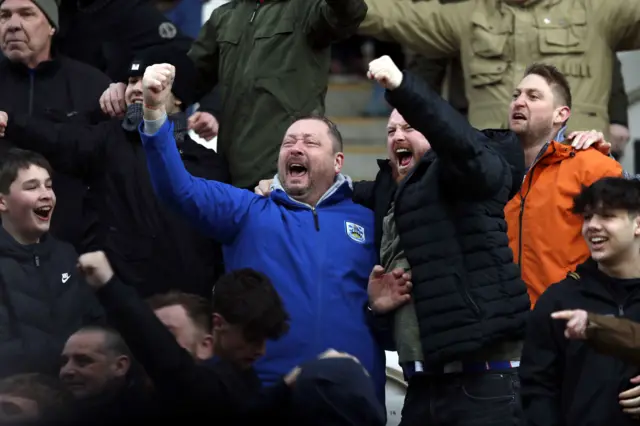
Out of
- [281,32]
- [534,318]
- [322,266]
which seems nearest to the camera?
[534,318]

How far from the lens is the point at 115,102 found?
615cm

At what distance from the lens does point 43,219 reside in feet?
17.3

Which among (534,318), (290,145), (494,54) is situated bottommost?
(534,318)

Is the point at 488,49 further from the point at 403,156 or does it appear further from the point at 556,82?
the point at 403,156

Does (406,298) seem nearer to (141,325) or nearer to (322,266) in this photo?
(322,266)

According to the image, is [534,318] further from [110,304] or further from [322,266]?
[110,304]

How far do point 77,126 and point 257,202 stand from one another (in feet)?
3.54

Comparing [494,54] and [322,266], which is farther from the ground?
[494,54]

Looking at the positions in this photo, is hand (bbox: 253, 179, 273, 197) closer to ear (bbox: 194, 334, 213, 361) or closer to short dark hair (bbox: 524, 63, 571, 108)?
short dark hair (bbox: 524, 63, 571, 108)

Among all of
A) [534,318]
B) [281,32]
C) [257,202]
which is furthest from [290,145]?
[534,318]

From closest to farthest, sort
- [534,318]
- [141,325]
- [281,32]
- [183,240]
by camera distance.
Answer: [141,325], [534,318], [183,240], [281,32]

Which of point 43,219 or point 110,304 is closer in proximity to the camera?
point 110,304

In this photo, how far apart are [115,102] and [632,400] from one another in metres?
2.75

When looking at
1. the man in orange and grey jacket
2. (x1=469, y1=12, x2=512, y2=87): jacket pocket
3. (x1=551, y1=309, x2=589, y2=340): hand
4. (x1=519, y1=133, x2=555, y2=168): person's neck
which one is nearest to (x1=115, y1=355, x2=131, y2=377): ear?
(x1=551, y1=309, x2=589, y2=340): hand
